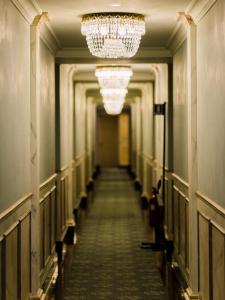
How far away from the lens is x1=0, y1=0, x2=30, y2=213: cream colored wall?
184 inches

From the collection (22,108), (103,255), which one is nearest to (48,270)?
(103,255)

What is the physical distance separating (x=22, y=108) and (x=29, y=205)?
97 centimetres

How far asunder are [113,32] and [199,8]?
77 centimetres

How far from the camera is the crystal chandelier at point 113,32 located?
596 cm

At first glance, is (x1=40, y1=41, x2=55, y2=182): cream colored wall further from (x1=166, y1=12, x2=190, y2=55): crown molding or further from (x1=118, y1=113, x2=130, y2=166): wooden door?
(x1=118, y1=113, x2=130, y2=166): wooden door

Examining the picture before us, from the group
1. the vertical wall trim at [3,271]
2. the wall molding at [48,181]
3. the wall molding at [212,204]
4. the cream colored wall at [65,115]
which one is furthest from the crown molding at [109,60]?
the vertical wall trim at [3,271]

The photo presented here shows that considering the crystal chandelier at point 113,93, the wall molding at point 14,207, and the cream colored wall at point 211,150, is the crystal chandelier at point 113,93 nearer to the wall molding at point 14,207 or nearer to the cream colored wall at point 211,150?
the cream colored wall at point 211,150

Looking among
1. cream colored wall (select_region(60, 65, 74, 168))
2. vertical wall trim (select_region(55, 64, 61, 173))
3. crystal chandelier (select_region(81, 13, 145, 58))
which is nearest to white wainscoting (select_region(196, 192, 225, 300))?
crystal chandelier (select_region(81, 13, 145, 58))

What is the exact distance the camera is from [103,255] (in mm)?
9297

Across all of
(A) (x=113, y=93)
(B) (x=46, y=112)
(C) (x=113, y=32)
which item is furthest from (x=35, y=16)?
(A) (x=113, y=93)

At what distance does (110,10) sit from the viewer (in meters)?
6.15

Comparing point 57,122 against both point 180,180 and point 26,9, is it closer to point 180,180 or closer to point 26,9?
point 180,180

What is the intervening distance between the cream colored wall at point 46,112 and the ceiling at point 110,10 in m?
0.35

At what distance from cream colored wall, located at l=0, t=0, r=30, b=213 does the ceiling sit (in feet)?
1.26
